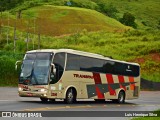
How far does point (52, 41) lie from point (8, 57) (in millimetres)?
26479

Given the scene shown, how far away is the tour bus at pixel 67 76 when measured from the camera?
1076 inches

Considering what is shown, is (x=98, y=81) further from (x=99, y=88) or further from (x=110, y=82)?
(x=110, y=82)

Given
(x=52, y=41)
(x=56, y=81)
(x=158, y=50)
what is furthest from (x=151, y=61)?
(x=56, y=81)

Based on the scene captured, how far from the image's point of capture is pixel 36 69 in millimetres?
27469

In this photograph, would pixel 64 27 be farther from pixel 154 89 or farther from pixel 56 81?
pixel 56 81

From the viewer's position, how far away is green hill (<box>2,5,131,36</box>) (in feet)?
325

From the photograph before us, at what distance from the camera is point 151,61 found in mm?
69625

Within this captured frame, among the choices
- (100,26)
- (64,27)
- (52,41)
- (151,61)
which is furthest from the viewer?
(100,26)

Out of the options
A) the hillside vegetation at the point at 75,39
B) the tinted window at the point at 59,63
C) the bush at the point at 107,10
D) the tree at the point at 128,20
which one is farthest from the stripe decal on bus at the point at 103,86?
the bush at the point at 107,10

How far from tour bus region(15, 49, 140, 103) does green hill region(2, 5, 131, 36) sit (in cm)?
6260

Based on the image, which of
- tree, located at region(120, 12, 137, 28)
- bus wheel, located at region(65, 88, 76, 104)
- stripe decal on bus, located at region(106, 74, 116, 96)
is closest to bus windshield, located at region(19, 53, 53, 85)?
bus wheel, located at region(65, 88, 76, 104)

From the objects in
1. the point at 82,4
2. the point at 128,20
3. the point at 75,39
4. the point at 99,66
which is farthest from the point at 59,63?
the point at 82,4

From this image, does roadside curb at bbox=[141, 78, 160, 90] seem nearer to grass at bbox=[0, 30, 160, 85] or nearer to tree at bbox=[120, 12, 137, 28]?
grass at bbox=[0, 30, 160, 85]

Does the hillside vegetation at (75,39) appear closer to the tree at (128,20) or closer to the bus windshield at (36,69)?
the bus windshield at (36,69)
